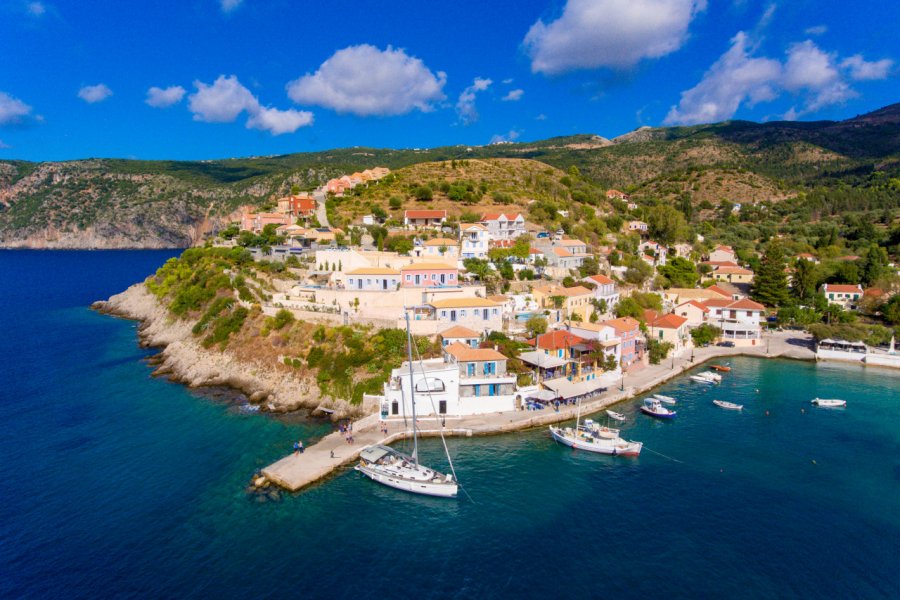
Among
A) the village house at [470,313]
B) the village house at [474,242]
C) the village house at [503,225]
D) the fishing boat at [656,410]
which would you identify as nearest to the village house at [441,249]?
the village house at [474,242]

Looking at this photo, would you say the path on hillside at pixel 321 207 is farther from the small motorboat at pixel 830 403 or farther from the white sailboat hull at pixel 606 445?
the small motorboat at pixel 830 403

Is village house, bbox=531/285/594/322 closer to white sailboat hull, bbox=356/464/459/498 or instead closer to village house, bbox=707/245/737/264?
white sailboat hull, bbox=356/464/459/498

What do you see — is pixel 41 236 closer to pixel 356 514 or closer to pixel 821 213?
pixel 356 514

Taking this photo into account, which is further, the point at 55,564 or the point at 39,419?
the point at 39,419

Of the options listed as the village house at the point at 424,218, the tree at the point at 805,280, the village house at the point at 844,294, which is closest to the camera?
the village house at the point at 844,294

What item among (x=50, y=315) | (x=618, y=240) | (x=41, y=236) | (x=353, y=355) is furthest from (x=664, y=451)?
(x=41, y=236)

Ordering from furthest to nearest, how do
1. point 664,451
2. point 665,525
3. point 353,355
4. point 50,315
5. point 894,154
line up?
point 894,154 < point 50,315 < point 353,355 < point 664,451 < point 665,525

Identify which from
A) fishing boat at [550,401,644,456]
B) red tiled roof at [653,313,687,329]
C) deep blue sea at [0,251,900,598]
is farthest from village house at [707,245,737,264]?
fishing boat at [550,401,644,456]

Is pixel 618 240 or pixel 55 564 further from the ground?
pixel 618 240
